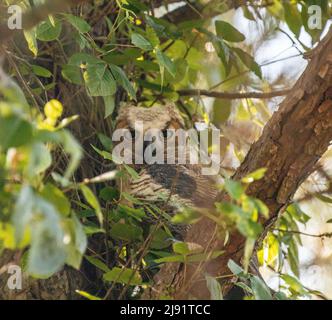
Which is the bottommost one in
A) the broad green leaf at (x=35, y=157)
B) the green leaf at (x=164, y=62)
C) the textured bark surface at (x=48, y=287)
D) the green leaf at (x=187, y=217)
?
the textured bark surface at (x=48, y=287)

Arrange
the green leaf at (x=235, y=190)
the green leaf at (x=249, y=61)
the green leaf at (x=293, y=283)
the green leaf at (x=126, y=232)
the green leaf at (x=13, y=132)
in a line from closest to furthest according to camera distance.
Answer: the green leaf at (x=13, y=132) → the green leaf at (x=235, y=190) → the green leaf at (x=293, y=283) → the green leaf at (x=126, y=232) → the green leaf at (x=249, y=61)

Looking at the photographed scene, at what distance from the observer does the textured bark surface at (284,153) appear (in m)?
1.33

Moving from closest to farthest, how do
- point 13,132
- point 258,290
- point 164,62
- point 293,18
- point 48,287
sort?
point 13,132 < point 258,290 < point 164,62 < point 48,287 < point 293,18

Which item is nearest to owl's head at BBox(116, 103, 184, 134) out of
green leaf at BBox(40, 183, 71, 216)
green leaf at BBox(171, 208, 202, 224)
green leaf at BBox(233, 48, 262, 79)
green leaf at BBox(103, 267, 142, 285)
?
green leaf at BBox(233, 48, 262, 79)

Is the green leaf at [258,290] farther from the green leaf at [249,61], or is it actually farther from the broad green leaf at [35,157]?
the green leaf at [249,61]

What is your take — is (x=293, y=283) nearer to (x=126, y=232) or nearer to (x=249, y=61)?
(x=126, y=232)

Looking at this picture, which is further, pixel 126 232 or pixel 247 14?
pixel 247 14

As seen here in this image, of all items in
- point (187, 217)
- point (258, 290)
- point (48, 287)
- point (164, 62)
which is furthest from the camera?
point (48, 287)

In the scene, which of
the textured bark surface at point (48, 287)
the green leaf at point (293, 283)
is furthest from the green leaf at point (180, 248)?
the textured bark surface at point (48, 287)

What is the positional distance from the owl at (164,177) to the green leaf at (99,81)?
193 mm

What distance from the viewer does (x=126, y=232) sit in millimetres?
1615

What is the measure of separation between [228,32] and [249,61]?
94 millimetres

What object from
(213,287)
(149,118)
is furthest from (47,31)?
(213,287)

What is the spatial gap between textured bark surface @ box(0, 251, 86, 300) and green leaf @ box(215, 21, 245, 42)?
28.3 inches
